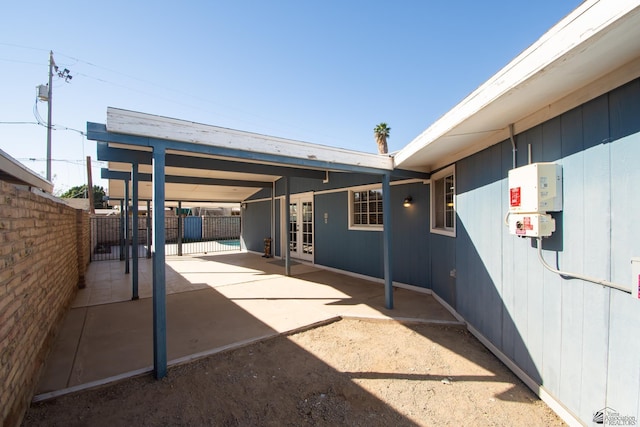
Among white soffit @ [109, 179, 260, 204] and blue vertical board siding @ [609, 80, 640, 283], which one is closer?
blue vertical board siding @ [609, 80, 640, 283]

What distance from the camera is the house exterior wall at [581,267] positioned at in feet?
5.46

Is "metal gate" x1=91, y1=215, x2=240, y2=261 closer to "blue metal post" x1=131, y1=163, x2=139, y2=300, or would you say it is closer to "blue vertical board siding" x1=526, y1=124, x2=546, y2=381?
"blue metal post" x1=131, y1=163, x2=139, y2=300

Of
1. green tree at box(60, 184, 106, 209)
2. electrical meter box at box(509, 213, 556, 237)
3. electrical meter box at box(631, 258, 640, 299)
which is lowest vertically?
electrical meter box at box(631, 258, 640, 299)

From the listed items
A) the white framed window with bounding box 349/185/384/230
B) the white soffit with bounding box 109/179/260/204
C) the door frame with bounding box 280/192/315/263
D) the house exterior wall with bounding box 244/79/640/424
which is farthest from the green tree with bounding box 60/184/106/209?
the house exterior wall with bounding box 244/79/640/424

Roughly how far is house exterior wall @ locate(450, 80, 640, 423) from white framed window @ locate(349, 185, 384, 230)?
332 cm

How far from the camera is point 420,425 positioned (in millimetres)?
2115

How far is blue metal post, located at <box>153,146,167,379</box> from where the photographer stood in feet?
8.80

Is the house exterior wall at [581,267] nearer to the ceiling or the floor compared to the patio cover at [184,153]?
nearer to the floor

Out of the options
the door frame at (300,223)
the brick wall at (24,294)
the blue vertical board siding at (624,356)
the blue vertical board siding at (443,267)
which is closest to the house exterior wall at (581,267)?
the blue vertical board siding at (624,356)

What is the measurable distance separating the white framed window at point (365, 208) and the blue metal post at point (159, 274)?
4.44 metres

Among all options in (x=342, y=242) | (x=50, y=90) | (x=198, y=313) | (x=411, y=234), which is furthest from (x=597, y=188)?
(x=50, y=90)

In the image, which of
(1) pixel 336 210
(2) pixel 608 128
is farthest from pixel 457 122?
(1) pixel 336 210

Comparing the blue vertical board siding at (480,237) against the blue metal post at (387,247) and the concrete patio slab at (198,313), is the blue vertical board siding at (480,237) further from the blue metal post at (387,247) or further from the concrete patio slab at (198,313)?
the blue metal post at (387,247)

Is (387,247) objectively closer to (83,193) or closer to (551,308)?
(551,308)
